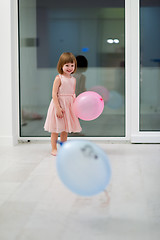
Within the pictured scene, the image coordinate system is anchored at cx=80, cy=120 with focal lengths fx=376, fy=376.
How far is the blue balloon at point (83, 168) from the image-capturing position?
1.58 metres

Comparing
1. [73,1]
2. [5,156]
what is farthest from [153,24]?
[5,156]

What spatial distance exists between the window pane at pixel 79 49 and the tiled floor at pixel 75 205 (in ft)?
3.33

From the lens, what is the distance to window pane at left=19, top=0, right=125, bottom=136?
148 inches

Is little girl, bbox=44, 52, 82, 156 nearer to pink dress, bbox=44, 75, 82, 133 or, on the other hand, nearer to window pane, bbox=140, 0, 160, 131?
pink dress, bbox=44, 75, 82, 133

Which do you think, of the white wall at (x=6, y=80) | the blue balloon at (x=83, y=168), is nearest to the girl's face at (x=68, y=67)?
the white wall at (x=6, y=80)

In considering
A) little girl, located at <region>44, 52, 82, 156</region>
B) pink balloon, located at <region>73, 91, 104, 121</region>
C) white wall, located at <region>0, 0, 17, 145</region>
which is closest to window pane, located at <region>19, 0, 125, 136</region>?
white wall, located at <region>0, 0, 17, 145</region>

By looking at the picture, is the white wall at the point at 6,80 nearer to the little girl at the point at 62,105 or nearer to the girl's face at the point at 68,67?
the little girl at the point at 62,105

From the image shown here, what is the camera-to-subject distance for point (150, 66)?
3.74 meters

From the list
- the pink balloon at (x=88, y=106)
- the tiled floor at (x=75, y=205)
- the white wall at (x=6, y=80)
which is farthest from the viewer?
the white wall at (x=6, y=80)

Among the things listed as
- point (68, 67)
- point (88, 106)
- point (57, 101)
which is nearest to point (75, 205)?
point (88, 106)

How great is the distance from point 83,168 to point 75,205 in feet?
1.35

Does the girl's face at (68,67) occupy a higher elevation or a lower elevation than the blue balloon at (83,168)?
higher

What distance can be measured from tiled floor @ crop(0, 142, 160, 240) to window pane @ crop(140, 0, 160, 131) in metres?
0.91

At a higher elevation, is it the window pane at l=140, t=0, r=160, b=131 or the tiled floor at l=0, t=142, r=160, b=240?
the window pane at l=140, t=0, r=160, b=131
